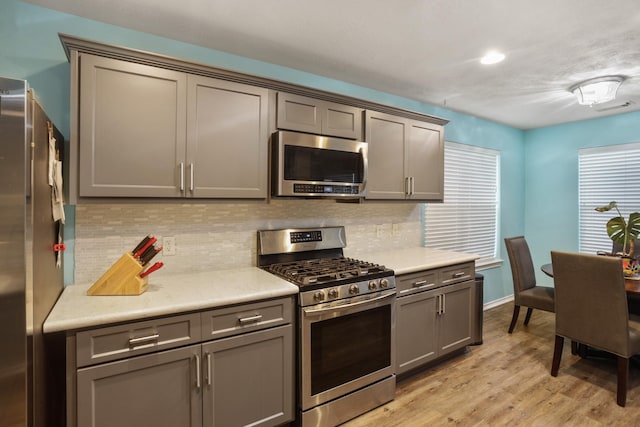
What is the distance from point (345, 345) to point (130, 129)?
1794 millimetres

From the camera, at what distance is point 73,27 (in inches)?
76.4

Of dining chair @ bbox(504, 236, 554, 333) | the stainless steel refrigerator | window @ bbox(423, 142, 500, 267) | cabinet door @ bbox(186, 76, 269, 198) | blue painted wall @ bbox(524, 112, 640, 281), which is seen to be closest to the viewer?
the stainless steel refrigerator

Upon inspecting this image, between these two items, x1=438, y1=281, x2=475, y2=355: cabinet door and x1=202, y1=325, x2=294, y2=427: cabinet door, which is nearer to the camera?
x1=202, y1=325, x2=294, y2=427: cabinet door

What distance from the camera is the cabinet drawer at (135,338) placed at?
4.76ft

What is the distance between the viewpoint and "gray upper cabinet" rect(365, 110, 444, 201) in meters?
2.76

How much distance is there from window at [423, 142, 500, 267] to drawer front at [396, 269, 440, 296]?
1.04 metres

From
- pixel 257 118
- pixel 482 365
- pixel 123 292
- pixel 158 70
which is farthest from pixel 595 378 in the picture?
pixel 158 70

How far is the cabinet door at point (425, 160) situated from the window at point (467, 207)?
1.66 feet

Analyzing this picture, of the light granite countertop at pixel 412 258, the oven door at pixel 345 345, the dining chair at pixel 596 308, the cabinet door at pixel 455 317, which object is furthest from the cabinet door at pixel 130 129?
the dining chair at pixel 596 308

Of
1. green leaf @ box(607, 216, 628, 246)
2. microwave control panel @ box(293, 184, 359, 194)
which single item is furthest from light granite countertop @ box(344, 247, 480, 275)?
green leaf @ box(607, 216, 628, 246)

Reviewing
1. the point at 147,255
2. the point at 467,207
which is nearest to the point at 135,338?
the point at 147,255

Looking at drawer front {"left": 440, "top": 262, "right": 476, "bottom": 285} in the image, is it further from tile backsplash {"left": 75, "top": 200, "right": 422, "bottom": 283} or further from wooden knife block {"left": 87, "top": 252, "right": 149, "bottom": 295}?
wooden knife block {"left": 87, "top": 252, "right": 149, "bottom": 295}

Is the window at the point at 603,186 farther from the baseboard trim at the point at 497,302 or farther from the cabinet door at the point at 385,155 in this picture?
the cabinet door at the point at 385,155

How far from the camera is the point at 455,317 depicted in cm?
290
